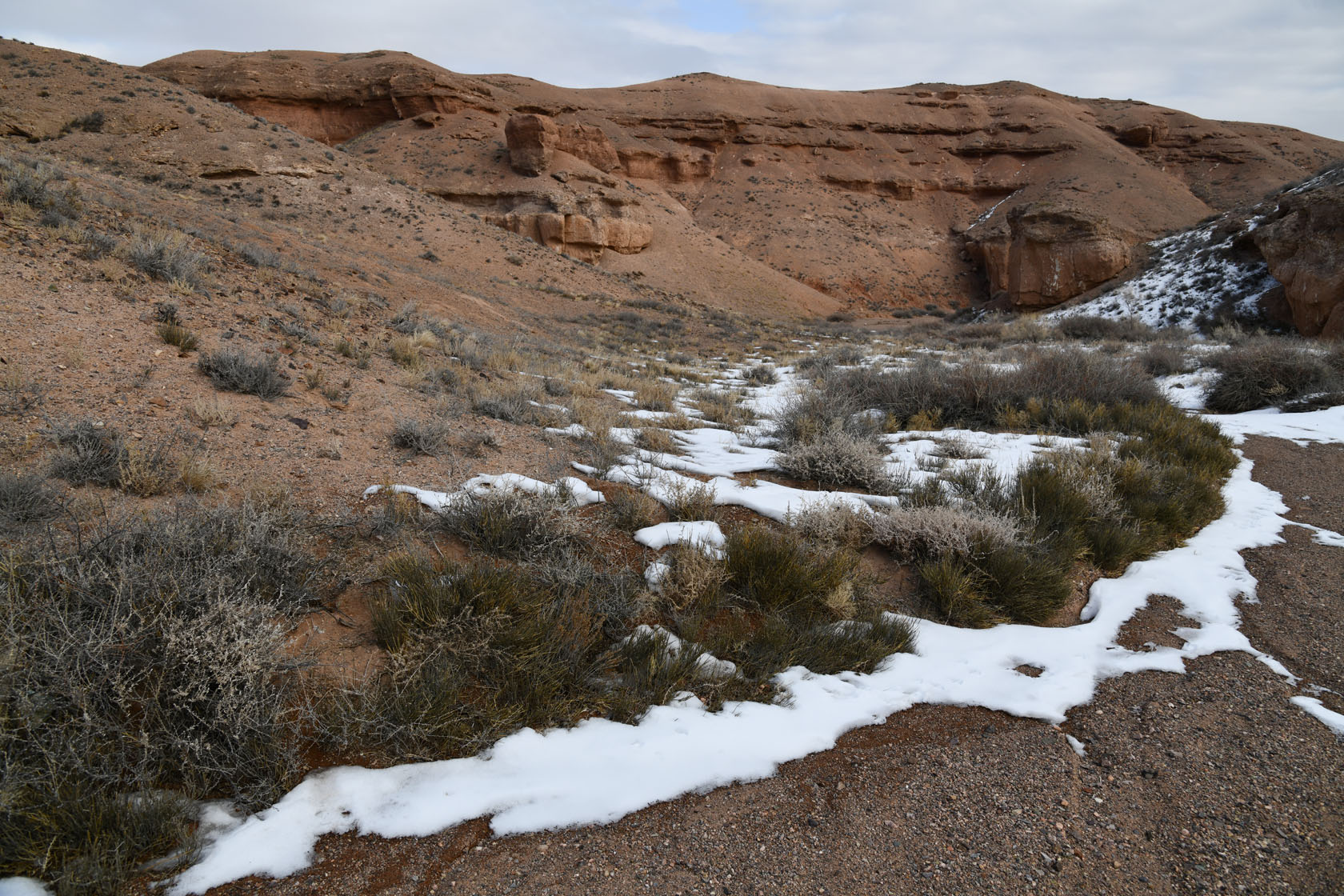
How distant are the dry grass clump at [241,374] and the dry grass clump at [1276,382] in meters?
12.5

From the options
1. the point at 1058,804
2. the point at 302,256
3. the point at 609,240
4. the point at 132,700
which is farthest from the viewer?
the point at 609,240

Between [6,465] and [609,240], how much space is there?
110 feet

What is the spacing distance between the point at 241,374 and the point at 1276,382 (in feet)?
43.4

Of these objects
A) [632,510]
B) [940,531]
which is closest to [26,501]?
[632,510]

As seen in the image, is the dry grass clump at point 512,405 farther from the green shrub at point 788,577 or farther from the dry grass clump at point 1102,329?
the dry grass clump at point 1102,329

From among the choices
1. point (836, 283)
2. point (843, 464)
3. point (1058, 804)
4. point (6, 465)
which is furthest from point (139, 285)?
point (836, 283)

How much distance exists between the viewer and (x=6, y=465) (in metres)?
3.37

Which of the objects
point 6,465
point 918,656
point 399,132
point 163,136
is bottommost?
point 918,656

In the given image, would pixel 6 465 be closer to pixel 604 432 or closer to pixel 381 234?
pixel 604 432

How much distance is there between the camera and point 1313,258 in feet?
54.1

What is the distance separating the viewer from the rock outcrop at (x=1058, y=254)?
2822 cm

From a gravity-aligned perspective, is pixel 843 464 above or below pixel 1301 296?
below

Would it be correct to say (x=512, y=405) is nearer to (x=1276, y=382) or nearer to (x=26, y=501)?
(x=26, y=501)

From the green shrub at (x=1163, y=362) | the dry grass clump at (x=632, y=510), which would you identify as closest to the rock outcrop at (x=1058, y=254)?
the green shrub at (x=1163, y=362)
